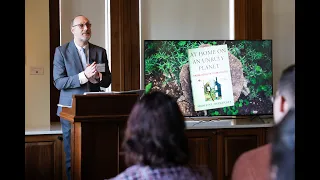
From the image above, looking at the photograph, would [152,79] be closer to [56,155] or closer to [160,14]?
[160,14]

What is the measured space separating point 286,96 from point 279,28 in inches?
116

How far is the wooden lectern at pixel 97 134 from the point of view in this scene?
254 centimetres

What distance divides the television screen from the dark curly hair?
270cm

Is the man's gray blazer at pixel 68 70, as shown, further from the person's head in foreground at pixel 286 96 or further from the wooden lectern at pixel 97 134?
the person's head in foreground at pixel 286 96

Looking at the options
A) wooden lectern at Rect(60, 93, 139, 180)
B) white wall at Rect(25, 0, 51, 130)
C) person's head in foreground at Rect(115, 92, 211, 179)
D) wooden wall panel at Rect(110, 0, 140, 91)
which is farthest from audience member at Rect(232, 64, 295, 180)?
wooden wall panel at Rect(110, 0, 140, 91)

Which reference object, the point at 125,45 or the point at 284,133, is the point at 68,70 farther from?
the point at 284,133

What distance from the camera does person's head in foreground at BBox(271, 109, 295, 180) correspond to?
1.82 metres

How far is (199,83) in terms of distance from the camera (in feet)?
14.3

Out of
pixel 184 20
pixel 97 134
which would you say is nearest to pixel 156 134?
pixel 97 134

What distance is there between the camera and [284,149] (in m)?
1.83

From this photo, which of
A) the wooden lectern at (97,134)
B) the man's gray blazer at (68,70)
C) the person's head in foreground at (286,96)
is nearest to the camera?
the person's head in foreground at (286,96)

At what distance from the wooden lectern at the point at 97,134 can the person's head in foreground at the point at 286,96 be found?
1.00 metres

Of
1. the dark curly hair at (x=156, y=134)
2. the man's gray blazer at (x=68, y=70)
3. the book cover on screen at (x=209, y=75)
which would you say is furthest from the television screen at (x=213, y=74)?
the dark curly hair at (x=156, y=134)
